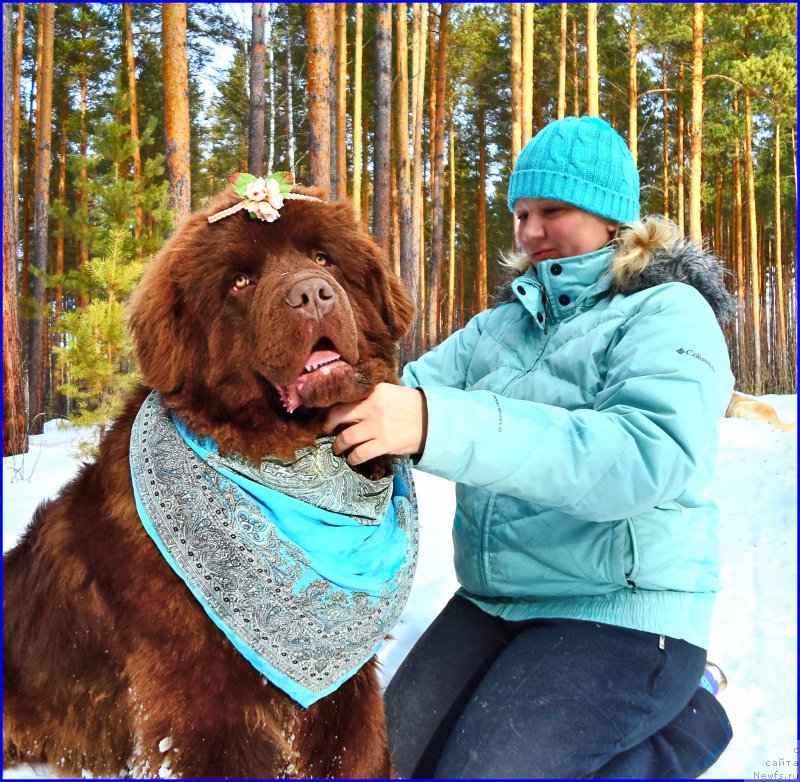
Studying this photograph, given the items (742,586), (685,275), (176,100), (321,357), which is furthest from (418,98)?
(321,357)

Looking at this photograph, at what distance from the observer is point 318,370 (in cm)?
143

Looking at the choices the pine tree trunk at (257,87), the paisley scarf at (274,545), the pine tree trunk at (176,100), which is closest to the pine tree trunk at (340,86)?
the pine tree trunk at (257,87)

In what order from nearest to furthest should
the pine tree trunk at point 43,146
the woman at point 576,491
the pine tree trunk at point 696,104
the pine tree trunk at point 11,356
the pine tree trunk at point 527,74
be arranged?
the woman at point 576,491, the pine tree trunk at point 11,356, the pine tree trunk at point 527,74, the pine tree trunk at point 696,104, the pine tree trunk at point 43,146

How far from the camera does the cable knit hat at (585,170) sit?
2.01 meters

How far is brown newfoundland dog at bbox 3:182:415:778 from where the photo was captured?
4.66ft

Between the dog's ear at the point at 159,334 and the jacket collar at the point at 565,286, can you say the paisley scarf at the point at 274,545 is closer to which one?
the dog's ear at the point at 159,334

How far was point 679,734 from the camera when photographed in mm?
1907

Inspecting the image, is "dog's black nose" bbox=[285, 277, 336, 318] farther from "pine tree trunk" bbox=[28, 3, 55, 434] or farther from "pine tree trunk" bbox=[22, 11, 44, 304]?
"pine tree trunk" bbox=[22, 11, 44, 304]

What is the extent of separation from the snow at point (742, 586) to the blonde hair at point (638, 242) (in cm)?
155

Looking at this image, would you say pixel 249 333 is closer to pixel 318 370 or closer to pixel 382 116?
pixel 318 370

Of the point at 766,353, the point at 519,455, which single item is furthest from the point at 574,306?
the point at 766,353

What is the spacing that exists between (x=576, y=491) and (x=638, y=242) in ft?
3.05

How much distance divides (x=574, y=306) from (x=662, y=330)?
1.27 ft

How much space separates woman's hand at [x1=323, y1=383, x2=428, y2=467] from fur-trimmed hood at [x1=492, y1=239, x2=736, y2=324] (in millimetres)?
896
